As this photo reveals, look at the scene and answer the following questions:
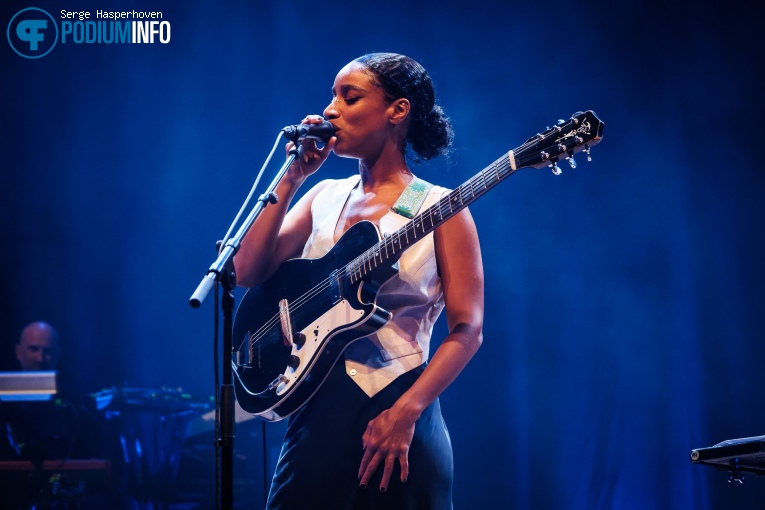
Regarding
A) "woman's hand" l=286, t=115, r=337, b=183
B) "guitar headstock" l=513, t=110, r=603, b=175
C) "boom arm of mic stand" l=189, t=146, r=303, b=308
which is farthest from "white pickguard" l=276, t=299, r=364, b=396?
"guitar headstock" l=513, t=110, r=603, b=175

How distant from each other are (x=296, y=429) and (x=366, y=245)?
1.85 feet

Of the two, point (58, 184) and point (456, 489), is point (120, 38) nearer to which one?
point (58, 184)

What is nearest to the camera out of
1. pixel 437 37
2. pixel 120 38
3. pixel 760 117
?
pixel 760 117

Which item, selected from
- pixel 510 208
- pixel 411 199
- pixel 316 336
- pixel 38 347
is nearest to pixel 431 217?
pixel 411 199

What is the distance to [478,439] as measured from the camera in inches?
183

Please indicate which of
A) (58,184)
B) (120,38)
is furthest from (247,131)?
(58,184)

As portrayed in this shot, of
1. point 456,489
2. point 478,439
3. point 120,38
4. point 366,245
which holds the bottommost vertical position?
point 456,489

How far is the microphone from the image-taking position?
7.34 ft

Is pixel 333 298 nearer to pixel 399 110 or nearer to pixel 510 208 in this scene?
pixel 399 110

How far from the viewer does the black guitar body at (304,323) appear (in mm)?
2119

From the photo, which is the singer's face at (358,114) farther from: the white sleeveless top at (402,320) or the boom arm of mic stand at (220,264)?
the boom arm of mic stand at (220,264)

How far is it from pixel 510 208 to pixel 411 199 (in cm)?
236

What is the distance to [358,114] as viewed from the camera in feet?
8.01

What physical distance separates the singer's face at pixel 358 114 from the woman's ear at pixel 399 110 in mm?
16
